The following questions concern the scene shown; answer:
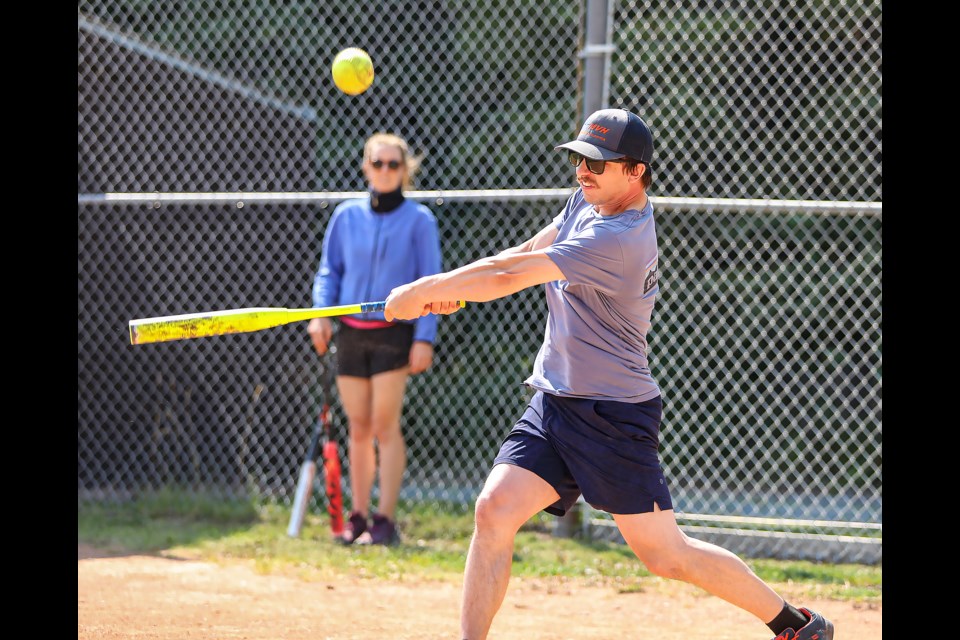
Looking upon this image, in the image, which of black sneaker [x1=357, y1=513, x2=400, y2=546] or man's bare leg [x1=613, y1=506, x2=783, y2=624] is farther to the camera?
black sneaker [x1=357, y1=513, x2=400, y2=546]

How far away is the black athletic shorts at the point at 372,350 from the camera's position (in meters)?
5.87

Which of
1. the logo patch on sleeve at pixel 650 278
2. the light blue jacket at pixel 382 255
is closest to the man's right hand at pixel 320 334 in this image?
the light blue jacket at pixel 382 255

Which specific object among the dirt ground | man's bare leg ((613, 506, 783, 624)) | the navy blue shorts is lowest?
the dirt ground

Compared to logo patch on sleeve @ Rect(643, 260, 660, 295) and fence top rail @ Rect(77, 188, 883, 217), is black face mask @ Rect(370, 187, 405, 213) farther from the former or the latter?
logo patch on sleeve @ Rect(643, 260, 660, 295)

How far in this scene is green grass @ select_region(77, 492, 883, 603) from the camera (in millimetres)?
5336

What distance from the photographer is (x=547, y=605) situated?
487cm

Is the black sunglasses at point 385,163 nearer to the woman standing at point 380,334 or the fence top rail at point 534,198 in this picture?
the woman standing at point 380,334

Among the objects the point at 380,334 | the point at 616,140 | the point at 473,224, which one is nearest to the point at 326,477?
the point at 380,334

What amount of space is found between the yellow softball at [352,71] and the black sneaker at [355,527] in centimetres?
232

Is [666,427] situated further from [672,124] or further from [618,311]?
[618,311]

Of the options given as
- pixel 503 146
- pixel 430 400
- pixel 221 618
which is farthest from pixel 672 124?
pixel 221 618

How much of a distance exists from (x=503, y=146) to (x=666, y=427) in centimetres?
215

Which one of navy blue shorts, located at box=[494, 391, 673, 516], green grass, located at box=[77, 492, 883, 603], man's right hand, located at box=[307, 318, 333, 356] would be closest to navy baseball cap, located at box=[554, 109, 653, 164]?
navy blue shorts, located at box=[494, 391, 673, 516]

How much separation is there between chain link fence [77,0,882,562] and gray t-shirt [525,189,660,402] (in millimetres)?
2358
